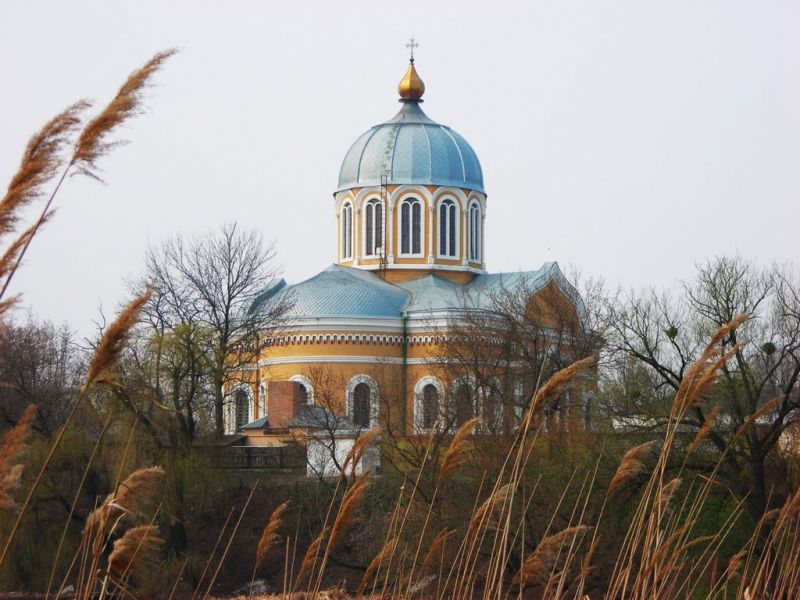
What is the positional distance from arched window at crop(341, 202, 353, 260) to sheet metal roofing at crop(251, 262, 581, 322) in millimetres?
1695

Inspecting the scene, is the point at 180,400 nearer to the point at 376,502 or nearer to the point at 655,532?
the point at 376,502

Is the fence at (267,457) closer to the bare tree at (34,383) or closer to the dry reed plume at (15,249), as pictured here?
the bare tree at (34,383)

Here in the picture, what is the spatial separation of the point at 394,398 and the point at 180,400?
33.1 ft

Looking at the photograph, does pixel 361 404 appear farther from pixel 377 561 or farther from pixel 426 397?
pixel 377 561

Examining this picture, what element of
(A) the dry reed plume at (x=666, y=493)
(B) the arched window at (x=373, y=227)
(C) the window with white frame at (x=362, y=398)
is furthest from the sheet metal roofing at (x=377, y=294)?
(A) the dry reed plume at (x=666, y=493)

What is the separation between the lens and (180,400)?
2703cm

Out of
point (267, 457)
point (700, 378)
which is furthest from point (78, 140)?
point (267, 457)

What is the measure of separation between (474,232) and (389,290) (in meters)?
5.08

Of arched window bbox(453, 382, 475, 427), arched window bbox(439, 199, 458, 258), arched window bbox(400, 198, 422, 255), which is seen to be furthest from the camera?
arched window bbox(439, 199, 458, 258)

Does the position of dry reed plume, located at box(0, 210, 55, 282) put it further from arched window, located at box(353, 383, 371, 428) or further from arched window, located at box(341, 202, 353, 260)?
arched window, located at box(341, 202, 353, 260)

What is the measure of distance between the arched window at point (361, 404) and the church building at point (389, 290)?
0.14 feet

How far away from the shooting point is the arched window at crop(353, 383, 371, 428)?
3566 centimetres

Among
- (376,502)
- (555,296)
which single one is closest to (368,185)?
(555,296)

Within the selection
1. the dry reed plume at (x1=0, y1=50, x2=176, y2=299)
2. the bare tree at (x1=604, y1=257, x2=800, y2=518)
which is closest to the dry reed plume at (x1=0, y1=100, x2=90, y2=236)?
the dry reed plume at (x1=0, y1=50, x2=176, y2=299)
